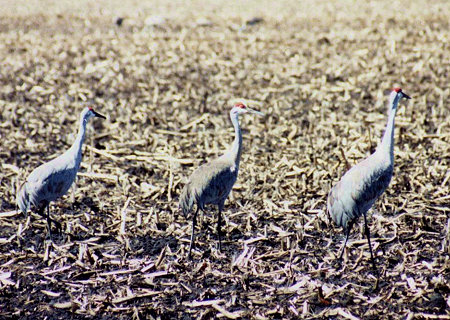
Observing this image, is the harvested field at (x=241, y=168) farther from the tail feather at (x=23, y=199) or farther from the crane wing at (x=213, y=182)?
the crane wing at (x=213, y=182)

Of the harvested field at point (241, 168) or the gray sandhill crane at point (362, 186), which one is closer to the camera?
the harvested field at point (241, 168)

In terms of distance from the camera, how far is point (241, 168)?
754cm

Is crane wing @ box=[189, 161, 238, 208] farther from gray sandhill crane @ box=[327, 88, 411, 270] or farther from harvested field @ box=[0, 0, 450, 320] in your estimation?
gray sandhill crane @ box=[327, 88, 411, 270]

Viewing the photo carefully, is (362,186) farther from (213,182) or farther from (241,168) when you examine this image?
(241,168)

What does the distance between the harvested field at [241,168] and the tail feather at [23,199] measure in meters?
0.21

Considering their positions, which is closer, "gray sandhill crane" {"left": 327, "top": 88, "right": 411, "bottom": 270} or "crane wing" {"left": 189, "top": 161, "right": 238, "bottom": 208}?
"gray sandhill crane" {"left": 327, "top": 88, "right": 411, "bottom": 270}

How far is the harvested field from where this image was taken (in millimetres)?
4980

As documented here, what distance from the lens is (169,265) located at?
17.7 ft

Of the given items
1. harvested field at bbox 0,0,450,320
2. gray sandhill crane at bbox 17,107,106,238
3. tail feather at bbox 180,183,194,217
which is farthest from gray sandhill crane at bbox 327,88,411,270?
gray sandhill crane at bbox 17,107,106,238

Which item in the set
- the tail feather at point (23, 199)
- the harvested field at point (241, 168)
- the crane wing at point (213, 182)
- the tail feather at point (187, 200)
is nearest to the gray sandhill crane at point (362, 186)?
the harvested field at point (241, 168)

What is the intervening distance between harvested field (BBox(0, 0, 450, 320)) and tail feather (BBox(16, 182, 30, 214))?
0.69ft

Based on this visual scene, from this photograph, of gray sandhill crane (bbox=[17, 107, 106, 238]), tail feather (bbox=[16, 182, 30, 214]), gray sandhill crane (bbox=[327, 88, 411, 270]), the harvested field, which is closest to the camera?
the harvested field

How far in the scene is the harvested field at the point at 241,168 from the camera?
4980 millimetres

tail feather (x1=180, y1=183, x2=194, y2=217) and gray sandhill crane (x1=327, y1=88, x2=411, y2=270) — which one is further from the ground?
gray sandhill crane (x1=327, y1=88, x2=411, y2=270)
